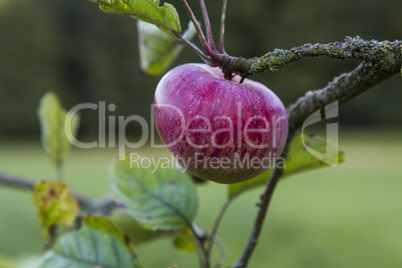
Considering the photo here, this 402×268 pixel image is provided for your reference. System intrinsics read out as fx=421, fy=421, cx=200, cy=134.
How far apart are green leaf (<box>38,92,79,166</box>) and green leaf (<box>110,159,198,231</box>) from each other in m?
0.27

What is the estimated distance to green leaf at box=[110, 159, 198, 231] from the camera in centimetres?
45

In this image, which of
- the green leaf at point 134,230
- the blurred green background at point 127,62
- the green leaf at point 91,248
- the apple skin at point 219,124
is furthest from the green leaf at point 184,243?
the blurred green background at point 127,62

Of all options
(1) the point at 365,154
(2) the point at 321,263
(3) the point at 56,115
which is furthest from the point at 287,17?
(3) the point at 56,115

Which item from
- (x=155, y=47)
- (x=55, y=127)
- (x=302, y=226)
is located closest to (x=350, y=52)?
(x=155, y=47)

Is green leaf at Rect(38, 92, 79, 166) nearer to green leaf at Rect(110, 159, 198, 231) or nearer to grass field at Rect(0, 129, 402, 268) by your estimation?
green leaf at Rect(110, 159, 198, 231)

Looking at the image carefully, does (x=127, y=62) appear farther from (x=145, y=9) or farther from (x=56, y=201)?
(x=145, y=9)

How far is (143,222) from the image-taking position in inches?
16.9

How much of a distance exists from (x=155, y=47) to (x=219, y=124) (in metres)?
0.23

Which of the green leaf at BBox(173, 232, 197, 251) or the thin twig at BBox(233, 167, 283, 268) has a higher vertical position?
the thin twig at BBox(233, 167, 283, 268)

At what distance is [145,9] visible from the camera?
28 cm

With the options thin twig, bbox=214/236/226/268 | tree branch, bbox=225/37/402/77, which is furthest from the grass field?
tree branch, bbox=225/37/402/77

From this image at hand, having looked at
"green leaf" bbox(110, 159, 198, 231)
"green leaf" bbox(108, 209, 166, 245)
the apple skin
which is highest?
the apple skin

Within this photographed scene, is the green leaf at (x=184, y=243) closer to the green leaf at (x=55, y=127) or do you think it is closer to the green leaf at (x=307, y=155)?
the green leaf at (x=307, y=155)

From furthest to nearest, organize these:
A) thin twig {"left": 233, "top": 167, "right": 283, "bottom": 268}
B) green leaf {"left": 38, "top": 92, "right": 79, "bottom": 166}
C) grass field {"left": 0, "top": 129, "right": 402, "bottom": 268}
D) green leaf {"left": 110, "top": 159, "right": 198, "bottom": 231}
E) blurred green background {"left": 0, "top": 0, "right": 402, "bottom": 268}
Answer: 1. blurred green background {"left": 0, "top": 0, "right": 402, "bottom": 268}
2. grass field {"left": 0, "top": 129, "right": 402, "bottom": 268}
3. green leaf {"left": 38, "top": 92, "right": 79, "bottom": 166}
4. green leaf {"left": 110, "top": 159, "right": 198, "bottom": 231}
5. thin twig {"left": 233, "top": 167, "right": 283, "bottom": 268}
